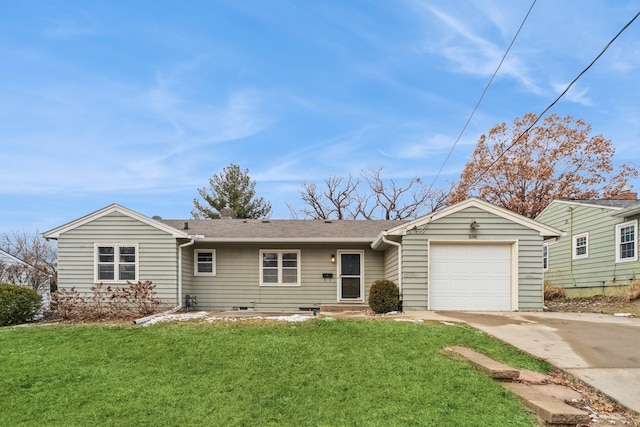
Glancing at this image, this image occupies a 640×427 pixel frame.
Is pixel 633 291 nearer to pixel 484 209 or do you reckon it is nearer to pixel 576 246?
pixel 576 246

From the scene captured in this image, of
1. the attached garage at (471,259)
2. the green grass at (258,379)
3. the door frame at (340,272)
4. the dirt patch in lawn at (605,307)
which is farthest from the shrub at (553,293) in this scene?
the green grass at (258,379)

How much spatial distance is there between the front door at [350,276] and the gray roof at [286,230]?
0.80 metres

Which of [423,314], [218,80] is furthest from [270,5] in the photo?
[423,314]

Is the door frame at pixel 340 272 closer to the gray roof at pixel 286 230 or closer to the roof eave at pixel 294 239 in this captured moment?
the gray roof at pixel 286 230

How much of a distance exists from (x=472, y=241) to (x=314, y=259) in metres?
5.63

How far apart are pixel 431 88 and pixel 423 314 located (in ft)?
25.9

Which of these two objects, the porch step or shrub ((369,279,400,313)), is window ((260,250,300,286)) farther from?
shrub ((369,279,400,313))

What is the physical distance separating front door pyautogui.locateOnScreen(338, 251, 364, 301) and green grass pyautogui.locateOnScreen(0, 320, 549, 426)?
682 centimetres

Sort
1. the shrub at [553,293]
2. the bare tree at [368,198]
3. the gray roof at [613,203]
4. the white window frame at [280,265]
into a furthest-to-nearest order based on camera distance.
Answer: the bare tree at [368,198] → the shrub at [553,293] → the gray roof at [613,203] → the white window frame at [280,265]

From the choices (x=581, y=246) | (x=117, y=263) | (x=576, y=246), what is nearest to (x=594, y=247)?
(x=581, y=246)

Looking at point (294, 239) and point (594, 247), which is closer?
point (294, 239)

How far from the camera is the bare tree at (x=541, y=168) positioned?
28328mm

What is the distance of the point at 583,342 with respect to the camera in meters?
8.45

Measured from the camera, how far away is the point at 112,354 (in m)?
7.94
